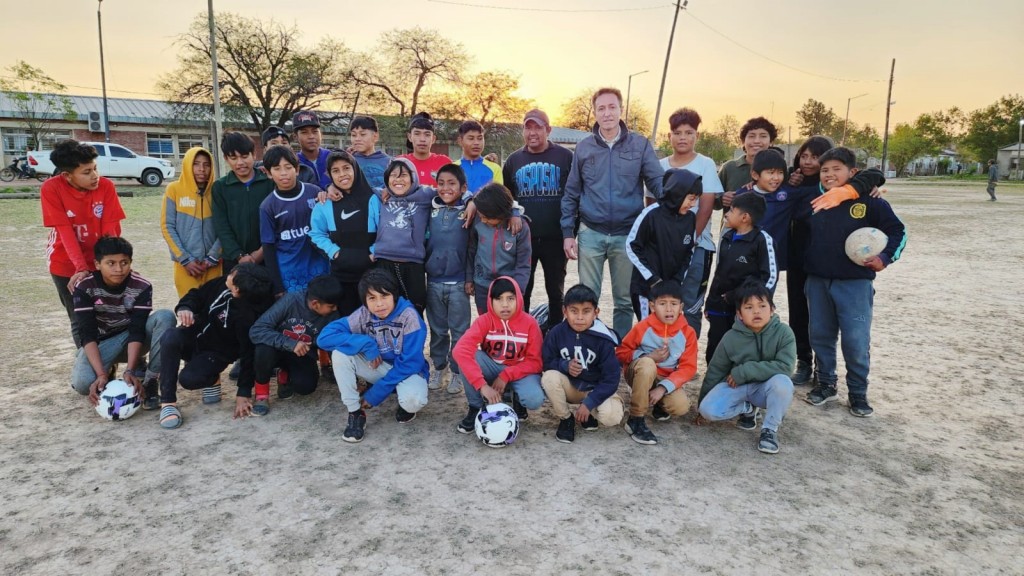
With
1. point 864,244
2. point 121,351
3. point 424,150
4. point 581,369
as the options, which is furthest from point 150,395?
point 864,244

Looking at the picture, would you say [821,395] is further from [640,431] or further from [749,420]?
[640,431]

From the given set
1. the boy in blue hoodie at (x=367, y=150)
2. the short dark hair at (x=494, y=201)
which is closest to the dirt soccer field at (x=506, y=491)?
the short dark hair at (x=494, y=201)

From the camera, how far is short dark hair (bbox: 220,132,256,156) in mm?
4410

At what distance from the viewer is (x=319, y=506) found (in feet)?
9.39

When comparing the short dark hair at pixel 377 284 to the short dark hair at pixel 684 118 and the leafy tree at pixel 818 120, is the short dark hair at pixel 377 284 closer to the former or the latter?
the short dark hair at pixel 684 118

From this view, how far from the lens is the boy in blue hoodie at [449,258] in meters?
4.30

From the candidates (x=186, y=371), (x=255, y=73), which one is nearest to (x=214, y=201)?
(x=186, y=371)

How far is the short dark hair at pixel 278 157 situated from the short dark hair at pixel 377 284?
44.9 inches

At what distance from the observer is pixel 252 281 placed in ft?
13.4

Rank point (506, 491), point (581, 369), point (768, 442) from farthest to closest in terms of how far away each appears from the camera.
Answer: point (581, 369)
point (768, 442)
point (506, 491)

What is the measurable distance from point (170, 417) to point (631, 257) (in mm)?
3259

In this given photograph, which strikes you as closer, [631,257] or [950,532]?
[950,532]

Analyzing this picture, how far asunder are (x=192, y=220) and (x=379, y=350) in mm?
1923

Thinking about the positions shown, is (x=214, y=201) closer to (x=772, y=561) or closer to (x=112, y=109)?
(x=772, y=561)
